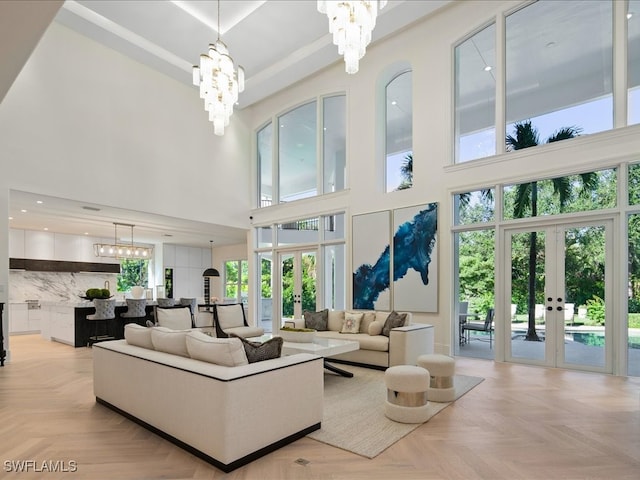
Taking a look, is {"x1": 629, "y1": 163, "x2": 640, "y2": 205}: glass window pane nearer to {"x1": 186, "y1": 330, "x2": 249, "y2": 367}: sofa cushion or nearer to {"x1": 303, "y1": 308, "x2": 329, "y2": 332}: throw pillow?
{"x1": 303, "y1": 308, "x2": 329, "y2": 332}: throw pillow

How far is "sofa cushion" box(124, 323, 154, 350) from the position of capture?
3.70 meters

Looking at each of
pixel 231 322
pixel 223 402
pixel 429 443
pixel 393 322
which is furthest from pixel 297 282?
pixel 223 402

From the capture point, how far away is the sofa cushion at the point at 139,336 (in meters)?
3.70

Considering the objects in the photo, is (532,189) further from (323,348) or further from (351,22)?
(323,348)

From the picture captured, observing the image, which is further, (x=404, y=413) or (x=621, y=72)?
(x=621, y=72)

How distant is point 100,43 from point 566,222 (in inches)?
341

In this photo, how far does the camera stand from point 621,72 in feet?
17.2

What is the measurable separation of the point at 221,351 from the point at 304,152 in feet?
23.8

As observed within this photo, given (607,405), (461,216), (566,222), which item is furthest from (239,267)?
(607,405)

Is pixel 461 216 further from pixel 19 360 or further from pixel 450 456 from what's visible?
pixel 19 360

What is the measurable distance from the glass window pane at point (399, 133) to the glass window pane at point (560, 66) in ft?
6.03

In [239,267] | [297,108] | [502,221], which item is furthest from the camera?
[239,267]

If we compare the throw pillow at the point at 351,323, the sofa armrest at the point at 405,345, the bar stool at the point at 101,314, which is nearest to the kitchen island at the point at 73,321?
the bar stool at the point at 101,314

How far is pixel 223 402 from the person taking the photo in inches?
101
